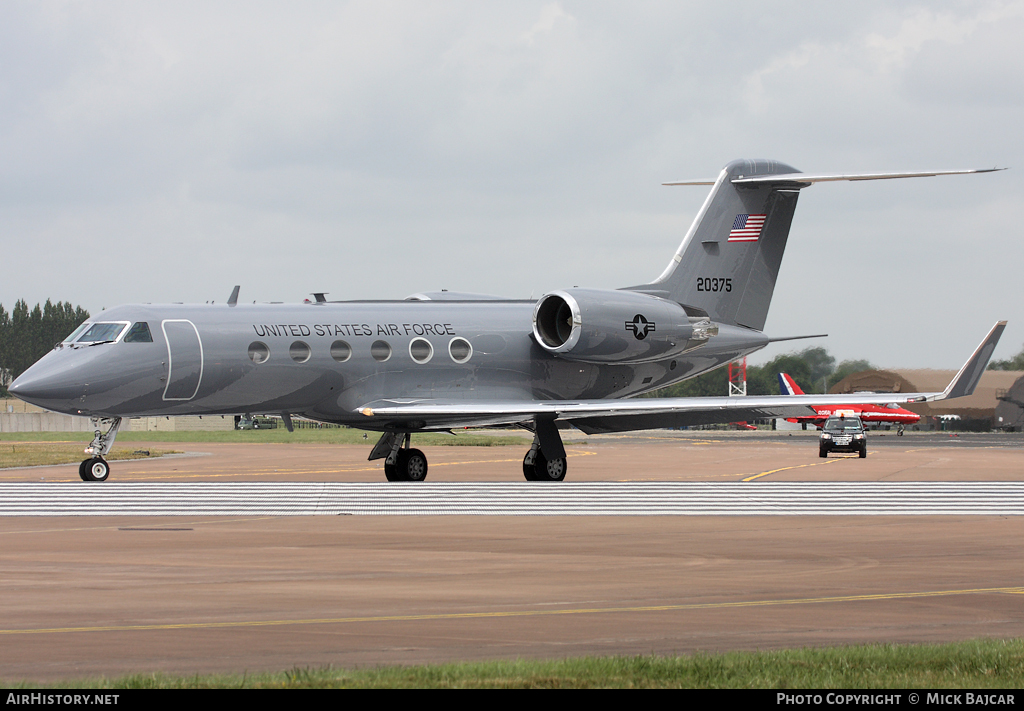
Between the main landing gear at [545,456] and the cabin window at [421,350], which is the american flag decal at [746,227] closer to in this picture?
the main landing gear at [545,456]

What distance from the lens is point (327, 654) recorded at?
7859 millimetres

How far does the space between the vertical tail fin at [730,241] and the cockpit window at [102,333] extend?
1255 cm

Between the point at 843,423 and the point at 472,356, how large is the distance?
68.9 ft

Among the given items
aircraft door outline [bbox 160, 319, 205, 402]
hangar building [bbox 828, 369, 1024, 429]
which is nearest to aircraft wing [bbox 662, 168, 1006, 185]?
aircraft door outline [bbox 160, 319, 205, 402]

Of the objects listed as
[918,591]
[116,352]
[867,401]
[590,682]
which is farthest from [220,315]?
[590,682]

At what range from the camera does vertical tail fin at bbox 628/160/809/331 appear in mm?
30719

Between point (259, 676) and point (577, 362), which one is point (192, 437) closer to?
point (577, 362)

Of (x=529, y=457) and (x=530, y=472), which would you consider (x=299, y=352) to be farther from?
(x=530, y=472)

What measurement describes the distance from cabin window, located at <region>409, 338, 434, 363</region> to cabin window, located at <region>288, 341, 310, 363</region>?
2.38m

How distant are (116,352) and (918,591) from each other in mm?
17657

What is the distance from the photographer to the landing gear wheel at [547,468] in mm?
26766

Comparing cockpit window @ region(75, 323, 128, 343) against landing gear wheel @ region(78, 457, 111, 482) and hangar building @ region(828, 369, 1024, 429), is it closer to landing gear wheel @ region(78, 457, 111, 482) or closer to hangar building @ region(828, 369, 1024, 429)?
landing gear wheel @ region(78, 457, 111, 482)

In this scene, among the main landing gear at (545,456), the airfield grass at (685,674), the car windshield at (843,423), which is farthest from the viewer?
the car windshield at (843,423)

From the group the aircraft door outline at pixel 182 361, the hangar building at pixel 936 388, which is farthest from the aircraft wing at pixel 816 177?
the hangar building at pixel 936 388
